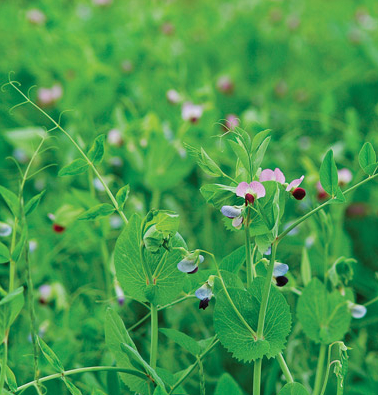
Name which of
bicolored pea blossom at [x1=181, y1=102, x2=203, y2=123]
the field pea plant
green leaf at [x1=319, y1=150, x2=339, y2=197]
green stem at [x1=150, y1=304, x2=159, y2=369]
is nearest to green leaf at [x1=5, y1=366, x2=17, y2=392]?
the field pea plant

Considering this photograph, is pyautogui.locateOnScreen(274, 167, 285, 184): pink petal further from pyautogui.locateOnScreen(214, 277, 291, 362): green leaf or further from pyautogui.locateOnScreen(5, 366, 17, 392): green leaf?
pyautogui.locateOnScreen(5, 366, 17, 392): green leaf

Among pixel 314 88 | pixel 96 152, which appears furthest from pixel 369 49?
pixel 96 152

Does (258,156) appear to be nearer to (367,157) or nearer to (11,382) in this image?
(367,157)

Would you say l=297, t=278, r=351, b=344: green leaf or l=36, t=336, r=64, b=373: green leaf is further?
l=297, t=278, r=351, b=344: green leaf

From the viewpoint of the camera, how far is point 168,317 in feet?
2.74

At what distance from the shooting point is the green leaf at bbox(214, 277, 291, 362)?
494 millimetres

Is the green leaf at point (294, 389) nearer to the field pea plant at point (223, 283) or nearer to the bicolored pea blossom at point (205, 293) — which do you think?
the field pea plant at point (223, 283)

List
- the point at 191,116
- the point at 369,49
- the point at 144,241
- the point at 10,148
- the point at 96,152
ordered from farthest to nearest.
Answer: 1. the point at 369,49
2. the point at 10,148
3. the point at 191,116
4. the point at 96,152
5. the point at 144,241

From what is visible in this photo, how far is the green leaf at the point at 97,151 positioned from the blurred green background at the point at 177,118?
11 cm

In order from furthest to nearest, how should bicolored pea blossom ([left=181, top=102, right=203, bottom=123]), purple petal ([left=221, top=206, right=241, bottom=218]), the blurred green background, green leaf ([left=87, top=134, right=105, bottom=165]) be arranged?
bicolored pea blossom ([left=181, top=102, right=203, bottom=123]), the blurred green background, green leaf ([left=87, top=134, right=105, bottom=165]), purple petal ([left=221, top=206, right=241, bottom=218])

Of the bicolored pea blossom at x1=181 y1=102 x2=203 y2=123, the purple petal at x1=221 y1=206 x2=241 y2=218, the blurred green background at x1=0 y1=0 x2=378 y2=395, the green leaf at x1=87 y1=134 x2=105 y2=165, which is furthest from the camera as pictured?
the bicolored pea blossom at x1=181 y1=102 x2=203 y2=123

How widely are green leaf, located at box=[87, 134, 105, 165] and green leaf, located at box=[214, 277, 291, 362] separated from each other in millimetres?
201

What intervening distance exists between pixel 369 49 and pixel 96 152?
1114mm

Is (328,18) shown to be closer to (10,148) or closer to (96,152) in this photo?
(10,148)
